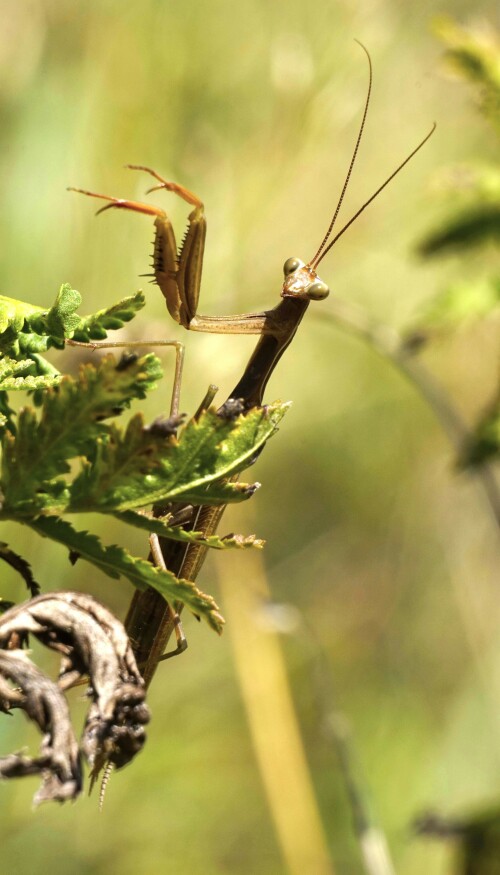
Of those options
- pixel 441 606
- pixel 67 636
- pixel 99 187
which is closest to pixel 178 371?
pixel 67 636

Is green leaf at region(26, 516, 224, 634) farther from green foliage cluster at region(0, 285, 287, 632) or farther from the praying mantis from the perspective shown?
the praying mantis

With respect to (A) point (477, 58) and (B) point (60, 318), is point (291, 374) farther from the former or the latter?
(B) point (60, 318)

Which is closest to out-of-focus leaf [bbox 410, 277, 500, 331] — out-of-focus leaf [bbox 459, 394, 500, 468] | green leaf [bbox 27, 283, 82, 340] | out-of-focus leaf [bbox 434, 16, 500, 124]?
out-of-focus leaf [bbox 459, 394, 500, 468]

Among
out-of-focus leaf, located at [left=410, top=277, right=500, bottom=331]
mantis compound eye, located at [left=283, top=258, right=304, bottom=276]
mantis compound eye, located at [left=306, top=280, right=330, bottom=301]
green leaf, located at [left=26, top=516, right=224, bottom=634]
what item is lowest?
green leaf, located at [left=26, top=516, right=224, bottom=634]

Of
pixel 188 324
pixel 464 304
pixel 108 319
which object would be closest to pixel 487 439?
pixel 464 304

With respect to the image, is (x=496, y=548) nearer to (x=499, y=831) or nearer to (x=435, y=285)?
(x=435, y=285)

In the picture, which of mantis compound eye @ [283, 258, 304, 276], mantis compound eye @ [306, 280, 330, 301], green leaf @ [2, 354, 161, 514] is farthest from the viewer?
mantis compound eye @ [283, 258, 304, 276]

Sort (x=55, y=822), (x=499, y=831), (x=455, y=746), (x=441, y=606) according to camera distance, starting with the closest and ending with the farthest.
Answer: (x=499, y=831)
(x=55, y=822)
(x=455, y=746)
(x=441, y=606)

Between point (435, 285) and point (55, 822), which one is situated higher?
point (435, 285)
